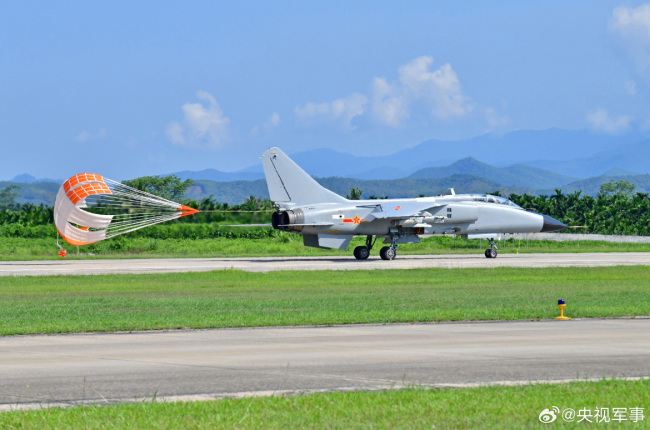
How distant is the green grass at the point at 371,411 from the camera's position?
906 cm

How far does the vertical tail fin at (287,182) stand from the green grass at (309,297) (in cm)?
774

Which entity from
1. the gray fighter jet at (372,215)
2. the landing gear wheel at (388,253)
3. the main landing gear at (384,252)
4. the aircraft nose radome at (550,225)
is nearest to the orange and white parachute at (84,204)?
the gray fighter jet at (372,215)

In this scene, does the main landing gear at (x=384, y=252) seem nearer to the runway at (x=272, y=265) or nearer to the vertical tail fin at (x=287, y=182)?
the runway at (x=272, y=265)

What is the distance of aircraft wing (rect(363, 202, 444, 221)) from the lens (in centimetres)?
4616

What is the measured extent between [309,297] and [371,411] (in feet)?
56.1

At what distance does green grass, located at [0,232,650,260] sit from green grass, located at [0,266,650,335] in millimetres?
19747

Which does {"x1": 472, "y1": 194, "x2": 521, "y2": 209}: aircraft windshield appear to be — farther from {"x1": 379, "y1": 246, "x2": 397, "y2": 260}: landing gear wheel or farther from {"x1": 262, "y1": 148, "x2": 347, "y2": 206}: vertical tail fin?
{"x1": 262, "y1": 148, "x2": 347, "y2": 206}: vertical tail fin

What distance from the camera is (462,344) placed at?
50.9ft

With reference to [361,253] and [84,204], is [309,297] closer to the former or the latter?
[84,204]

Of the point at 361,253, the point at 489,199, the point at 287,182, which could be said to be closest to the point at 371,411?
the point at 287,182

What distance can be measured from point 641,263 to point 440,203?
1097 cm

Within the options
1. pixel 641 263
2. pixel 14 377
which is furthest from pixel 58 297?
pixel 641 263

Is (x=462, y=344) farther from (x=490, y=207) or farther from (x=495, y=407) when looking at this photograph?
(x=490, y=207)

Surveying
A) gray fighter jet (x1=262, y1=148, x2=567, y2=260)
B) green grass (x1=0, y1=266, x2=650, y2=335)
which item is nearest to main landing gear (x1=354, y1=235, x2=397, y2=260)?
gray fighter jet (x1=262, y1=148, x2=567, y2=260)
